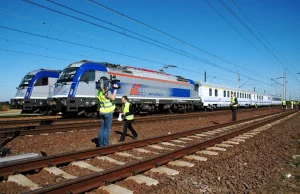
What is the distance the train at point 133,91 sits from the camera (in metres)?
14.7

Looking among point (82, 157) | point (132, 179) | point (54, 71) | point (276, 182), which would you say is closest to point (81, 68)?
point (54, 71)

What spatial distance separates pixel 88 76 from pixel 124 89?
3.23 m

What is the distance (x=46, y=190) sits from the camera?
3.49 metres

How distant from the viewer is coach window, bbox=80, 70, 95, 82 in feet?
48.5

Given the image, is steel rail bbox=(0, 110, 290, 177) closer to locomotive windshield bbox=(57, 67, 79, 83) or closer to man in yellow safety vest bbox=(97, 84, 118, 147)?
man in yellow safety vest bbox=(97, 84, 118, 147)

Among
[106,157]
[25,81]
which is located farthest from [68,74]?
[106,157]

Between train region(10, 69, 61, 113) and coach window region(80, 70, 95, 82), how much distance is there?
6.26 m

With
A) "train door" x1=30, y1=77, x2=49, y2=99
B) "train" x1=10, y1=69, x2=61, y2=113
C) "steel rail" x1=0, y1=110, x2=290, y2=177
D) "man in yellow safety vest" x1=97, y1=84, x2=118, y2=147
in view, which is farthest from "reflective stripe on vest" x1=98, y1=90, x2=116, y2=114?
"train door" x1=30, y1=77, x2=49, y2=99

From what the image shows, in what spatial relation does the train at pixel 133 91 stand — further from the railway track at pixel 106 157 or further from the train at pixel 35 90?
the railway track at pixel 106 157

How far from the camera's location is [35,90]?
19625 millimetres

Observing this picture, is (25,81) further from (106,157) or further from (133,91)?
(106,157)

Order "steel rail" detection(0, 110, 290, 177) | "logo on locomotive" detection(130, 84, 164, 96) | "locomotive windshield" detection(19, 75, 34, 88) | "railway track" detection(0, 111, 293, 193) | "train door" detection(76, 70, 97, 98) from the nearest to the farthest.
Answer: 1. "railway track" detection(0, 111, 293, 193)
2. "steel rail" detection(0, 110, 290, 177)
3. "train door" detection(76, 70, 97, 98)
4. "logo on locomotive" detection(130, 84, 164, 96)
5. "locomotive windshield" detection(19, 75, 34, 88)

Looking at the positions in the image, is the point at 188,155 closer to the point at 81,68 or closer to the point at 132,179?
the point at 132,179

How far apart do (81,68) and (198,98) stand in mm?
16567
